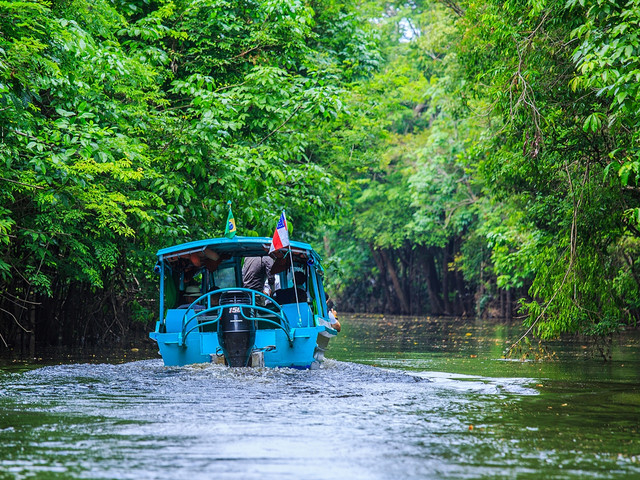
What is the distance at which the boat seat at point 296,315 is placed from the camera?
13.8 m

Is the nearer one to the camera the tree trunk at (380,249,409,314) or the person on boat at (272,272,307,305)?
the person on boat at (272,272,307,305)

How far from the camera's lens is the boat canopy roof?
1367cm

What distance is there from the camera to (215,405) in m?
9.30

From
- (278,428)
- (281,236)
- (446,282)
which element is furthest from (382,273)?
(278,428)

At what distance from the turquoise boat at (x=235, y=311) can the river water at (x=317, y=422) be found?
0.97 ft

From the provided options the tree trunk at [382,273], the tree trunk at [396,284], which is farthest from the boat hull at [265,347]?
the tree trunk at [382,273]

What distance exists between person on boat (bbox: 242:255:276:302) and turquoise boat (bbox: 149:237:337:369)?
9cm

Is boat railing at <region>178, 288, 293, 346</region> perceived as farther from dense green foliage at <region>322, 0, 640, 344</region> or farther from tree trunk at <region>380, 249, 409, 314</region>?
tree trunk at <region>380, 249, 409, 314</region>

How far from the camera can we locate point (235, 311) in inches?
483

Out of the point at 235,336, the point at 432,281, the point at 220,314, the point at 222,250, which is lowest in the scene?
the point at 235,336

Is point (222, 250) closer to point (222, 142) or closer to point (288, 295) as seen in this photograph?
point (288, 295)

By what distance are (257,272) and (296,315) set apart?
48.0 inches

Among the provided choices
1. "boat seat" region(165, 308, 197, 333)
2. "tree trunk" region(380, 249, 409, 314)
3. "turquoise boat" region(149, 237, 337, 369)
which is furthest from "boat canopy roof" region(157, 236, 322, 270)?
"tree trunk" region(380, 249, 409, 314)

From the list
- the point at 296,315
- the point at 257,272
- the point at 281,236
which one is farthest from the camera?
the point at 257,272
